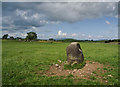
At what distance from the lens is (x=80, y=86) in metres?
6.91

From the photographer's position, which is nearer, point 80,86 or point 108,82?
point 80,86

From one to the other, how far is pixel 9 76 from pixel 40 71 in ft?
9.11

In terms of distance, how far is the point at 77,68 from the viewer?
10188 mm

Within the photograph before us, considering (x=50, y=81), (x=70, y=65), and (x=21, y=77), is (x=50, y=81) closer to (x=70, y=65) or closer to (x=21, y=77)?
(x=21, y=77)

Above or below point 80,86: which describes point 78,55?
above

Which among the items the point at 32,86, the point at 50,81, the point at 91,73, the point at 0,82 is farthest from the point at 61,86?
the point at 0,82

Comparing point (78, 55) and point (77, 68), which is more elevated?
point (78, 55)

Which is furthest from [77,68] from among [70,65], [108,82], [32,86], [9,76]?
[9,76]

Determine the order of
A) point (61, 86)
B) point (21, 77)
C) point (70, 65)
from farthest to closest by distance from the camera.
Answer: point (70, 65) → point (21, 77) → point (61, 86)

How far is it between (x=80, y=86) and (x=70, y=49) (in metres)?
4.86

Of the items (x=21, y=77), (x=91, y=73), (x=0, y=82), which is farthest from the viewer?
(x=91, y=73)

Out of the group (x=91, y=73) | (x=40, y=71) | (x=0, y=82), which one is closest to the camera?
(x=0, y=82)

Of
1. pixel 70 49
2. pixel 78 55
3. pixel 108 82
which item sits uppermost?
pixel 70 49

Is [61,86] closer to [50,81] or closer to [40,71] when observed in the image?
[50,81]
